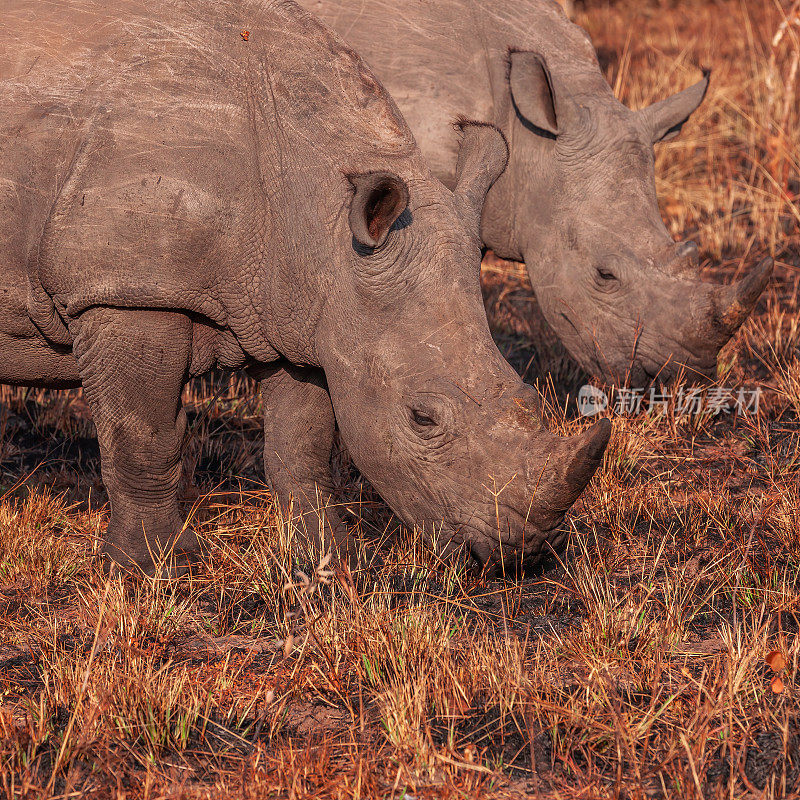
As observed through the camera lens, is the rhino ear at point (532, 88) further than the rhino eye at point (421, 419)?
Yes

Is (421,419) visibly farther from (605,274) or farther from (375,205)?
(605,274)

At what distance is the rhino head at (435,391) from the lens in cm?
360

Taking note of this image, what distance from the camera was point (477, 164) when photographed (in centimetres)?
410

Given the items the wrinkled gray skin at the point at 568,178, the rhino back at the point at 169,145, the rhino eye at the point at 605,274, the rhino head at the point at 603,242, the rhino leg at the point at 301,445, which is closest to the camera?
the rhino back at the point at 169,145

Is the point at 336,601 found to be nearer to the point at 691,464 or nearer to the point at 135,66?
the point at 135,66

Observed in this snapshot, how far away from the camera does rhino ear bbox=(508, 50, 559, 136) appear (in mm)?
5688

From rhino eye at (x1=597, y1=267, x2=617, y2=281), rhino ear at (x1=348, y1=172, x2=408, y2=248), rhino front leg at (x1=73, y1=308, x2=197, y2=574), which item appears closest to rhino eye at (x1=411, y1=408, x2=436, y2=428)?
rhino ear at (x1=348, y1=172, x2=408, y2=248)

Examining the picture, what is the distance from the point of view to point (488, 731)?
129 inches

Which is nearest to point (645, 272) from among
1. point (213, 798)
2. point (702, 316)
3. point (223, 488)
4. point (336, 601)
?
point (702, 316)

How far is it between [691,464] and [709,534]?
2.71ft

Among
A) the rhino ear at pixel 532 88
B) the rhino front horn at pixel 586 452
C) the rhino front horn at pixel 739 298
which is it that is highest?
the rhino ear at pixel 532 88

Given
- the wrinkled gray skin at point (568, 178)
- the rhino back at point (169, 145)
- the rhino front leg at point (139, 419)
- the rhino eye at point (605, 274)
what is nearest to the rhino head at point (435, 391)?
the rhino back at point (169, 145)

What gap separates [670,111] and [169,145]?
334 cm

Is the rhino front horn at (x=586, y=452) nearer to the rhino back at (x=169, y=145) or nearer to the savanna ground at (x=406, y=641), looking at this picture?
the savanna ground at (x=406, y=641)
